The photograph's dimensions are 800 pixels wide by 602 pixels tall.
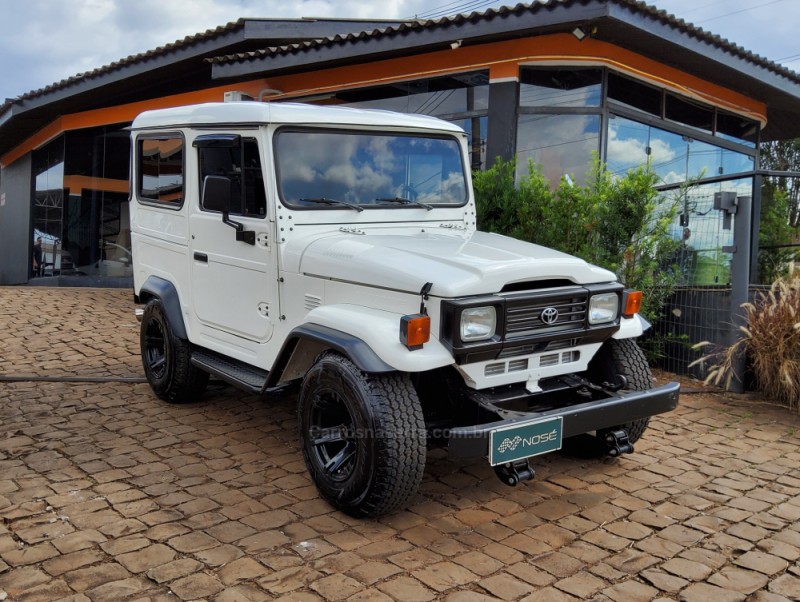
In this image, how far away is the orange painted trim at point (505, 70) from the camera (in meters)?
8.77

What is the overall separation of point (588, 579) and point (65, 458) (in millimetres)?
3223

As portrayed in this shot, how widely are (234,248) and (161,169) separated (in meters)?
1.35

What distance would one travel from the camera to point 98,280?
1486cm

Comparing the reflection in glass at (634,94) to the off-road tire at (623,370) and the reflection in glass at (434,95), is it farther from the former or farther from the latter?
the off-road tire at (623,370)

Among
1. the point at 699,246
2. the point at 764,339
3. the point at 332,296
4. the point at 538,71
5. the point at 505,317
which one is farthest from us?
the point at 538,71

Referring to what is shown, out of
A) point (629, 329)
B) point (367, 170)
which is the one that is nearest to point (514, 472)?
point (629, 329)

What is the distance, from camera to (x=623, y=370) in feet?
14.3

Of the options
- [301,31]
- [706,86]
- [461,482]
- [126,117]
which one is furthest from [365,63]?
[461,482]

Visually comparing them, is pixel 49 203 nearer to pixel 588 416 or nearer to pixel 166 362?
pixel 166 362

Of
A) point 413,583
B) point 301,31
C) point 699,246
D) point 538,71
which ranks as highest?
point 301,31

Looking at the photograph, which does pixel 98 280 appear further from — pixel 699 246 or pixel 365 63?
pixel 699 246

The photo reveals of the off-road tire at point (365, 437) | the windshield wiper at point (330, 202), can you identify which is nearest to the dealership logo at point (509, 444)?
the off-road tire at point (365, 437)

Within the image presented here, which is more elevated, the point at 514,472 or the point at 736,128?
the point at 736,128

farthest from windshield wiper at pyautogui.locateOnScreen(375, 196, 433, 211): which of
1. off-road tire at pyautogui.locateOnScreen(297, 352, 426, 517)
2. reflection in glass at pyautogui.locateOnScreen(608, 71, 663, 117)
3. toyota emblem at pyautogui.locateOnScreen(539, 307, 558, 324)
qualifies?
reflection in glass at pyautogui.locateOnScreen(608, 71, 663, 117)
